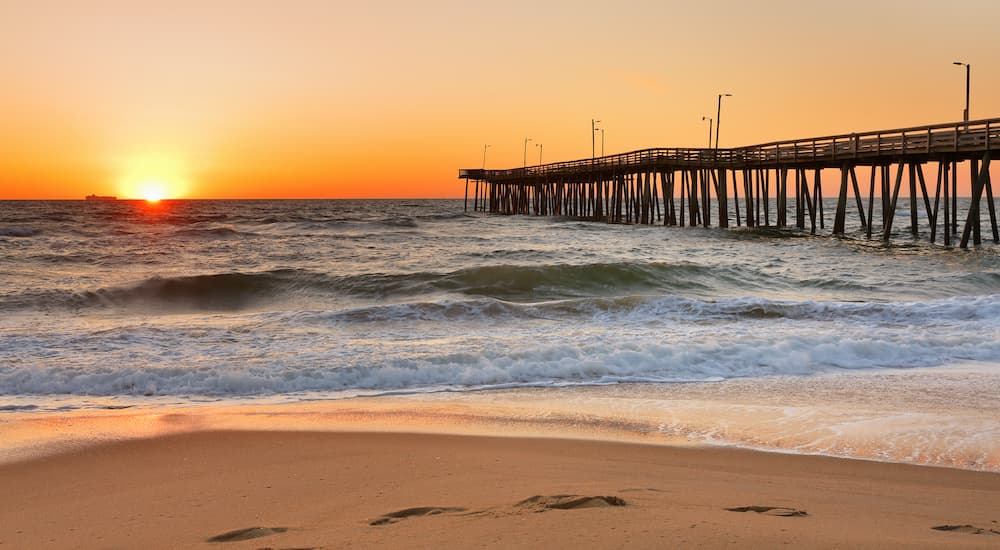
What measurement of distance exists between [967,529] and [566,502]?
199cm

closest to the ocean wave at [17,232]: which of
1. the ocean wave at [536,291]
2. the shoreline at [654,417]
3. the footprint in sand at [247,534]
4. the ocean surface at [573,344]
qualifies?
the ocean surface at [573,344]

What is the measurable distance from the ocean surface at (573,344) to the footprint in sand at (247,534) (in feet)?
11.9

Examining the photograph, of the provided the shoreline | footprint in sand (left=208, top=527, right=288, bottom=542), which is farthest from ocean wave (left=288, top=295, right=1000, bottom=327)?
footprint in sand (left=208, top=527, right=288, bottom=542)

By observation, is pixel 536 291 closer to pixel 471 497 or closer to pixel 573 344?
pixel 573 344

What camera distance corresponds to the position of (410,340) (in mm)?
12164

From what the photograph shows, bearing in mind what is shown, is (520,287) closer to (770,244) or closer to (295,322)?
(295,322)

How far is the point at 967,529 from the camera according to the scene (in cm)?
418

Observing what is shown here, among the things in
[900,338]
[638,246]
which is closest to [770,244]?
[638,246]

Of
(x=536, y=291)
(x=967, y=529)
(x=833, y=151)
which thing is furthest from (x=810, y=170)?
(x=967, y=529)

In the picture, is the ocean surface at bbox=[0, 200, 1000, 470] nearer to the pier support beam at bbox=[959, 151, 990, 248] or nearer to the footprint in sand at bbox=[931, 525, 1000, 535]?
the footprint in sand at bbox=[931, 525, 1000, 535]

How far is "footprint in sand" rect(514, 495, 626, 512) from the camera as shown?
4.50 meters

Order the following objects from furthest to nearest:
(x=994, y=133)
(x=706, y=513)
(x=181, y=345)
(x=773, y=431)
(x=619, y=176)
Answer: (x=619, y=176), (x=994, y=133), (x=181, y=345), (x=773, y=431), (x=706, y=513)

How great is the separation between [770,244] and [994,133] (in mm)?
10042

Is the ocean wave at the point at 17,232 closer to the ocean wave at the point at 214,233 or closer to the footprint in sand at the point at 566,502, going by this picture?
the ocean wave at the point at 214,233
